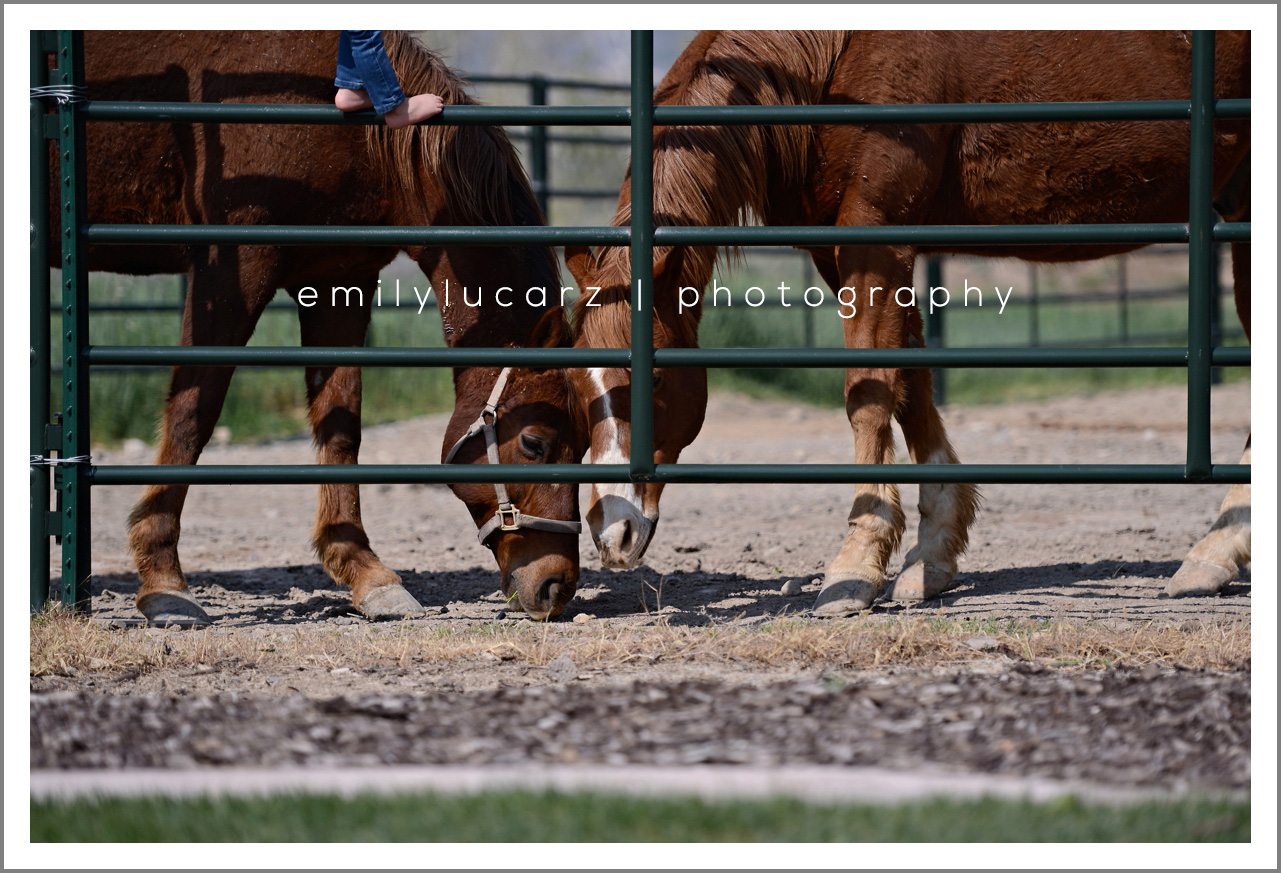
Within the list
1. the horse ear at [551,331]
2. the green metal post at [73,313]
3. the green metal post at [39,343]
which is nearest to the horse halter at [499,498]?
the horse ear at [551,331]

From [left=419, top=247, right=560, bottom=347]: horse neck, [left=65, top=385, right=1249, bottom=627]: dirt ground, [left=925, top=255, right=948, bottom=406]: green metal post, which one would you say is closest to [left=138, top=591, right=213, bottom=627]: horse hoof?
[left=65, top=385, right=1249, bottom=627]: dirt ground

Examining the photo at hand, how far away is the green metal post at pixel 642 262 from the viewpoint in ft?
12.6

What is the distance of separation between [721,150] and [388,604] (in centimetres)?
183

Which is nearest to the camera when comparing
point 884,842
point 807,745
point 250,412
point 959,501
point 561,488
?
point 884,842

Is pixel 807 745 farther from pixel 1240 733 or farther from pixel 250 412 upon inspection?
pixel 250 412

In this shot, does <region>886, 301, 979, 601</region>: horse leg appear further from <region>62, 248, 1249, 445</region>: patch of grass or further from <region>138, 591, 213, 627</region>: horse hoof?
A: <region>62, 248, 1249, 445</region>: patch of grass

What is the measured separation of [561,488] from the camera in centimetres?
417

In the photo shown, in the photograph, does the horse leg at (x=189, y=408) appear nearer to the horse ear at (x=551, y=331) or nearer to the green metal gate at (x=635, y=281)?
the green metal gate at (x=635, y=281)

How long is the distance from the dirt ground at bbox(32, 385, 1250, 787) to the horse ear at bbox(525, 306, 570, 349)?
2.88 feet

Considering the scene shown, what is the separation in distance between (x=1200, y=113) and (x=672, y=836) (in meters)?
2.82

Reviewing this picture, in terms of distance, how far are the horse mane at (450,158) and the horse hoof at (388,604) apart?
125cm

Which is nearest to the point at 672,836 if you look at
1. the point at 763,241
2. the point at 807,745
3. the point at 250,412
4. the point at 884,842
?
the point at 884,842

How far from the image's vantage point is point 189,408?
171 inches

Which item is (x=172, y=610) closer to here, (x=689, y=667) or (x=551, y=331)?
(x=551, y=331)
